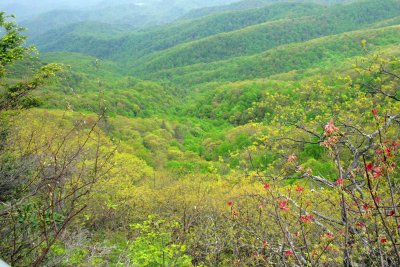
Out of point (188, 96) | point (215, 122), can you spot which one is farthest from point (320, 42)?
point (215, 122)

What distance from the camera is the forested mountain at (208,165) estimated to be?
569cm

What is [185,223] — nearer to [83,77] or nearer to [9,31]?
[9,31]

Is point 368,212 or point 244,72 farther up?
point 368,212

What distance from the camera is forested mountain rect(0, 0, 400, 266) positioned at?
5.69 m

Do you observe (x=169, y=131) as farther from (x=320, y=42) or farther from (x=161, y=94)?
(x=320, y=42)

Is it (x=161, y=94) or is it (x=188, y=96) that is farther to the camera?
(x=188, y=96)

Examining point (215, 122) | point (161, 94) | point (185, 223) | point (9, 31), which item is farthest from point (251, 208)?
point (161, 94)

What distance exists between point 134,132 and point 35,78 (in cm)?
4954

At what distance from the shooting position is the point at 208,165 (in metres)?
46.9

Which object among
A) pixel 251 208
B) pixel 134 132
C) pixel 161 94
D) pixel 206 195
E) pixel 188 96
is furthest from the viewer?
pixel 188 96

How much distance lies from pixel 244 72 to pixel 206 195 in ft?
525

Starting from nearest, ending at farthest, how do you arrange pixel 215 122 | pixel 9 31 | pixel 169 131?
pixel 9 31 → pixel 169 131 → pixel 215 122

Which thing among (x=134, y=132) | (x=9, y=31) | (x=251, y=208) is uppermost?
(x=9, y=31)

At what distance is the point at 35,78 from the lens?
18.2m
